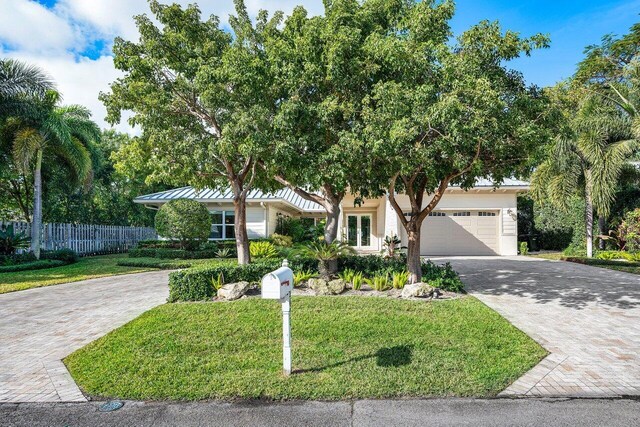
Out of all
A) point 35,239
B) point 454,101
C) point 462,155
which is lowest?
point 35,239

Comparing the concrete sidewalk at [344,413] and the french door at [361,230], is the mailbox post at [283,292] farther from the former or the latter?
the french door at [361,230]

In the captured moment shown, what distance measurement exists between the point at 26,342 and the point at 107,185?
26947 millimetres

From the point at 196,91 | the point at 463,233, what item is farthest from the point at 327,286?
the point at 463,233

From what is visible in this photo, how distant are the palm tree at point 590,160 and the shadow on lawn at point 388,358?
12173mm

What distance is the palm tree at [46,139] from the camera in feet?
48.9

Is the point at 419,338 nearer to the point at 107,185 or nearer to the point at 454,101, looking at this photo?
the point at 454,101

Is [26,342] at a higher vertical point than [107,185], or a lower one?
lower

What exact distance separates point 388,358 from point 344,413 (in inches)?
55.2

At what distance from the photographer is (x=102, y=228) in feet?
71.4

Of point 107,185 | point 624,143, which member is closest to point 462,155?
point 624,143

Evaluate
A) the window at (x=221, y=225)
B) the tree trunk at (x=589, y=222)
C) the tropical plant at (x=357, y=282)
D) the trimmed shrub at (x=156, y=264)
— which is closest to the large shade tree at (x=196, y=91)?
the tropical plant at (x=357, y=282)

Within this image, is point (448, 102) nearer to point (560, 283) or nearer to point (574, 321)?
point (574, 321)

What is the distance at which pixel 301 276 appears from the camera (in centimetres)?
884

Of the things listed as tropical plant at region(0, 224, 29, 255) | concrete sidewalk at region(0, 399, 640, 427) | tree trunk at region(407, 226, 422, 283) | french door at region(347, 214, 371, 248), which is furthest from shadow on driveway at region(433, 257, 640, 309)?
tropical plant at region(0, 224, 29, 255)
